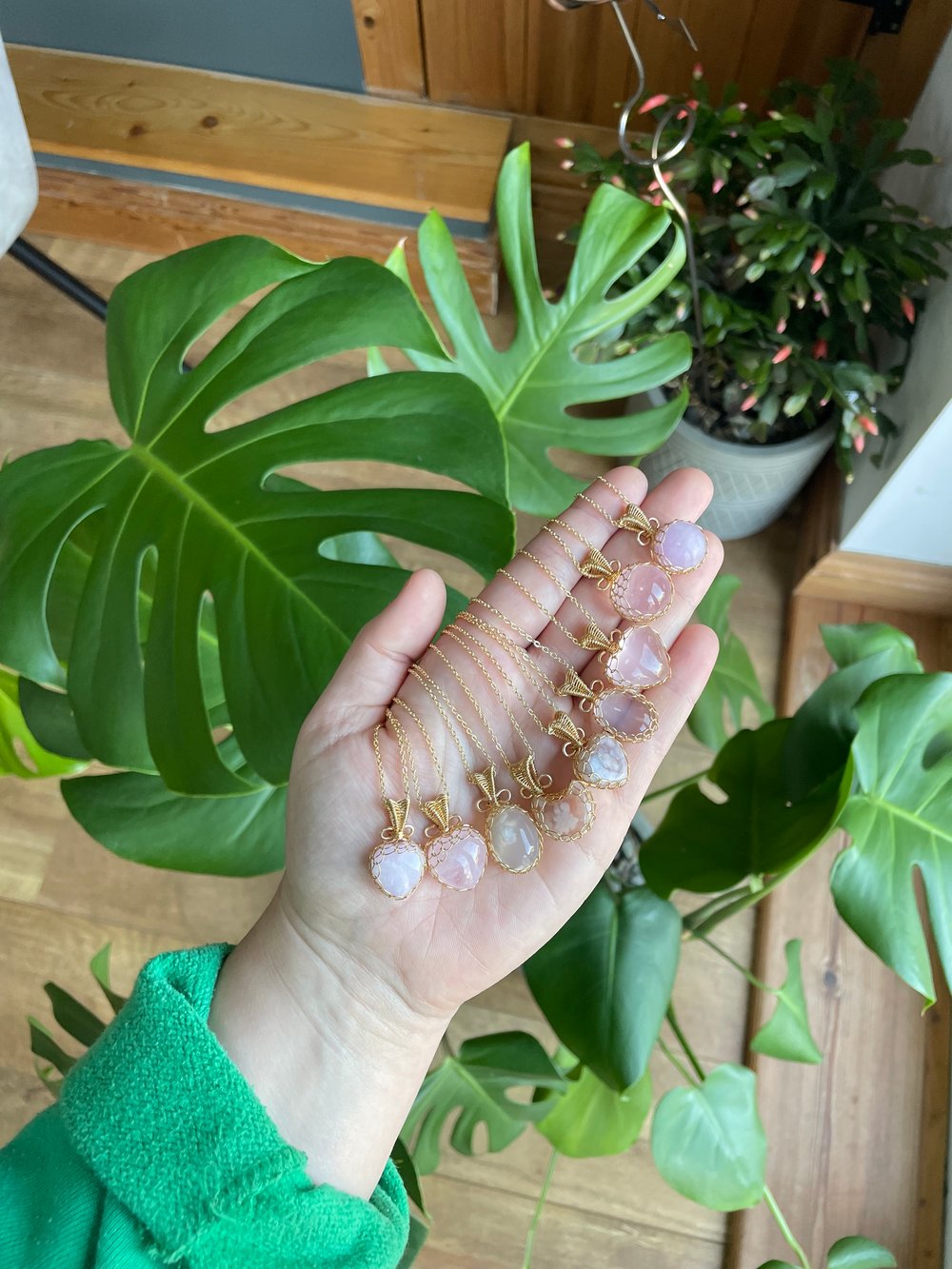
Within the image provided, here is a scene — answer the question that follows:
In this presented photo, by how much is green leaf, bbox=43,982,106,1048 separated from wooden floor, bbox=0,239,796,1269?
41 centimetres

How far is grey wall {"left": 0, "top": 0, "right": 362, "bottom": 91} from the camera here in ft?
4.92

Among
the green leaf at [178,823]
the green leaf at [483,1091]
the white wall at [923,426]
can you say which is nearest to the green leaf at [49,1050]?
the green leaf at [178,823]

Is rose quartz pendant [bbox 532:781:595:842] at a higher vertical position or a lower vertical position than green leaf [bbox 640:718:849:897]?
higher

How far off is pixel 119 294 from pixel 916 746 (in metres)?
0.74

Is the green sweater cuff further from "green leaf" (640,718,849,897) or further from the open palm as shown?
"green leaf" (640,718,849,897)

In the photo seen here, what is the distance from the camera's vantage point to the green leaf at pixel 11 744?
90 centimetres

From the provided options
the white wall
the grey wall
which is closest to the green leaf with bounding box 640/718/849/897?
the white wall

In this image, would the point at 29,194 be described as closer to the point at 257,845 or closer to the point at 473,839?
the point at 257,845

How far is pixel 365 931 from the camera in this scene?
26.0 inches

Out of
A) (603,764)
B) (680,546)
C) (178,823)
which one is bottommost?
(178,823)

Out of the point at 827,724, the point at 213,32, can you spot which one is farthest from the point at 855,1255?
the point at 213,32

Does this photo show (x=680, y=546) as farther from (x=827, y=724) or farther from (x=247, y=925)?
(x=247, y=925)

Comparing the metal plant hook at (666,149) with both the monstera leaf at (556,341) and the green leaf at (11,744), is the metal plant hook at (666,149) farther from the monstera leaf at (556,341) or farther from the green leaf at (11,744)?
the green leaf at (11,744)

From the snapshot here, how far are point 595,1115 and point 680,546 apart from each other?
58cm
